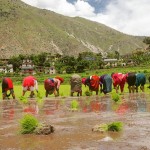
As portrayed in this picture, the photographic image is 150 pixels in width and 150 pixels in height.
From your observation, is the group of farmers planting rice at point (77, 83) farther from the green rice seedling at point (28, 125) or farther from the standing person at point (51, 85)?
the green rice seedling at point (28, 125)

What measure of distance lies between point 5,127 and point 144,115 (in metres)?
4.48

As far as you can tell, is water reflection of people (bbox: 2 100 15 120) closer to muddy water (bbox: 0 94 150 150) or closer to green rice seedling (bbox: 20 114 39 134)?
muddy water (bbox: 0 94 150 150)

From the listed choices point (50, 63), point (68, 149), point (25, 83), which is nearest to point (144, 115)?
point (68, 149)

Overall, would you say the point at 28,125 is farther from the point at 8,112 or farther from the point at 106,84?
the point at 106,84

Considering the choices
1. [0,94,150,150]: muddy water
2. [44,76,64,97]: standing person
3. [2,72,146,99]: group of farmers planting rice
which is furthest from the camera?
[44,76,64,97]: standing person

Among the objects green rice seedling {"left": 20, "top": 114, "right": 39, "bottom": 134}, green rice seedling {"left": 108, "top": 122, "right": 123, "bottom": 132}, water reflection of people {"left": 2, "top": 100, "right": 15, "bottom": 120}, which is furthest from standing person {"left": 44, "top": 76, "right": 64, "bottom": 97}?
green rice seedling {"left": 108, "top": 122, "right": 123, "bottom": 132}

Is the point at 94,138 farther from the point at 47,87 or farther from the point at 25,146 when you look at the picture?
the point at 47,87

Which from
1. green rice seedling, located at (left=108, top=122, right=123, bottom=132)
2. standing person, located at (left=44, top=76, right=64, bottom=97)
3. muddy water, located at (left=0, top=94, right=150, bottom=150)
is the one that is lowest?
muddy water, located at (left=0, top=94, right=150, bottom=150)

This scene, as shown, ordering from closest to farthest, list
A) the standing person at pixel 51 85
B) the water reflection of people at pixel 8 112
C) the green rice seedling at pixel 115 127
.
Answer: the green rice seedling at pixel 115 127 → the water reflection of people at pixel 8 112 → the standing person at pixel 51 85

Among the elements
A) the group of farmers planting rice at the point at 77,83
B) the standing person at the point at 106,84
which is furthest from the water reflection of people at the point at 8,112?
the standing person at the point at 106,84

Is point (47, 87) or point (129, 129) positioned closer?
point (129, 129)

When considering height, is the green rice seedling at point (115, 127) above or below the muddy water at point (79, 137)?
above

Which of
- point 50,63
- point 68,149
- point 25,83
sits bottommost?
point 68,149

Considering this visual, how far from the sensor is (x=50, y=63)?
132625 mm
